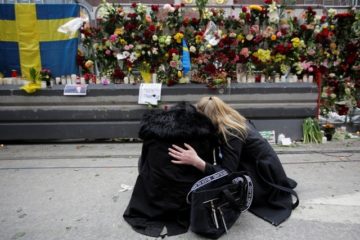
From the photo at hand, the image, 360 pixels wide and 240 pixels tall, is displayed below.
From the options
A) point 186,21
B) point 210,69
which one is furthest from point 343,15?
point 186,21

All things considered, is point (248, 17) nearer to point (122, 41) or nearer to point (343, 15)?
point (343, 15)

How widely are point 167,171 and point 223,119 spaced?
69 centimetres

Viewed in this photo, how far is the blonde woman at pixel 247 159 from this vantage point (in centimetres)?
283

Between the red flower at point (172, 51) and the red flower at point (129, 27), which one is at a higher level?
the red flower at point (129, 27)

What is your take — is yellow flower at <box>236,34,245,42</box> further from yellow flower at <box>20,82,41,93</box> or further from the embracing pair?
yellow flower at <box>20,82,41,93</box>

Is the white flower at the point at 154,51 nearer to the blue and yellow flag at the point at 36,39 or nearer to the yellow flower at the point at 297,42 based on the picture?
the blue and yellow flag at the point at 36,39

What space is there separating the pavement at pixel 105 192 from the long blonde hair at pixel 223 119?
0.84m

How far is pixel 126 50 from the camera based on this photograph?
5.26 m

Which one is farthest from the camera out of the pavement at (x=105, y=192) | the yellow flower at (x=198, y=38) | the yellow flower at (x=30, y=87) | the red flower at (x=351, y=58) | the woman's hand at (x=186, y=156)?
the red flower at (x=351, y=58)

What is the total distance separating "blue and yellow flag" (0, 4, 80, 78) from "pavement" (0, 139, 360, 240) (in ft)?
4.32

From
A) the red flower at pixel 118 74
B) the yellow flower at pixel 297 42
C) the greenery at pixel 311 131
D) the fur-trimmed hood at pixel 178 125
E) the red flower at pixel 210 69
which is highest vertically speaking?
the yellow flower at pixel 297 42

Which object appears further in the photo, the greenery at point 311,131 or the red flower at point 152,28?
the greenery at point 311,131

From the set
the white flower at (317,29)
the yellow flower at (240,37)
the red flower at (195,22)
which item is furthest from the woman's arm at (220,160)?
the white flower at (317,29)

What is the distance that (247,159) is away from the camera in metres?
3.15
